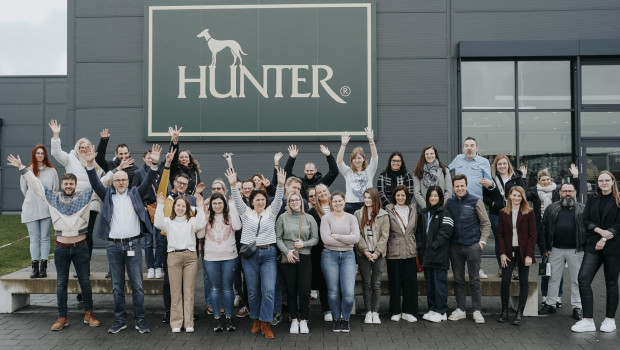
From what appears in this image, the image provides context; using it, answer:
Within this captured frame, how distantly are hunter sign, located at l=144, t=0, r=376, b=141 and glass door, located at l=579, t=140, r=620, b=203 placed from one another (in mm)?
5129

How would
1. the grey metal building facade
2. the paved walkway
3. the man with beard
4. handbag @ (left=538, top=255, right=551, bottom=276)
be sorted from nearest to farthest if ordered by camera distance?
1. the paved walkway
2. handbag @ (left=538, top=255, right=551, bottom=276)
3. the man with beard
4. the grey metal building facade

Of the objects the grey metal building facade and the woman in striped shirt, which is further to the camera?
the grey metal building facade

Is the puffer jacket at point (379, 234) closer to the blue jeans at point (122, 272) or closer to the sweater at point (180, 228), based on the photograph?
the sweater at point (180, 228)

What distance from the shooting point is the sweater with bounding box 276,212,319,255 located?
6.05 m

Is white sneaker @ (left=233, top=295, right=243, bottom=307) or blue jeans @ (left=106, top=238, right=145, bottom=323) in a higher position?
blue jeans @ (left=106, top=238, right=145, bottom=323)

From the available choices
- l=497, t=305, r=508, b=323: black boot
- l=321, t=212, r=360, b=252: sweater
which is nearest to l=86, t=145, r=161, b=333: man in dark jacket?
l=321, t=212, r=360, b=252: sweater

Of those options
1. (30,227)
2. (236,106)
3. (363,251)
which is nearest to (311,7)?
(236,106)

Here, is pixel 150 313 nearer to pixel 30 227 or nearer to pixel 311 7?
pixel 30 227

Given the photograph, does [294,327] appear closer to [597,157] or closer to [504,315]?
[504,315]

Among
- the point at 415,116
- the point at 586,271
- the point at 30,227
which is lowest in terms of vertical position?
the point at 586,271

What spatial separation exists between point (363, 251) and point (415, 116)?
548cm

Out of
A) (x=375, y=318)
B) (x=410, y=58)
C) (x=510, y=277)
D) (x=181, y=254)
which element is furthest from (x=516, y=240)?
(x=410, y=58)

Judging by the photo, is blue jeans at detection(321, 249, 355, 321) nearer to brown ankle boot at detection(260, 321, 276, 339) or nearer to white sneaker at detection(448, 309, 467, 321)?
brown ankle boot at detection(260, 321, 276, 339)

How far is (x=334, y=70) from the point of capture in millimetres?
10859
